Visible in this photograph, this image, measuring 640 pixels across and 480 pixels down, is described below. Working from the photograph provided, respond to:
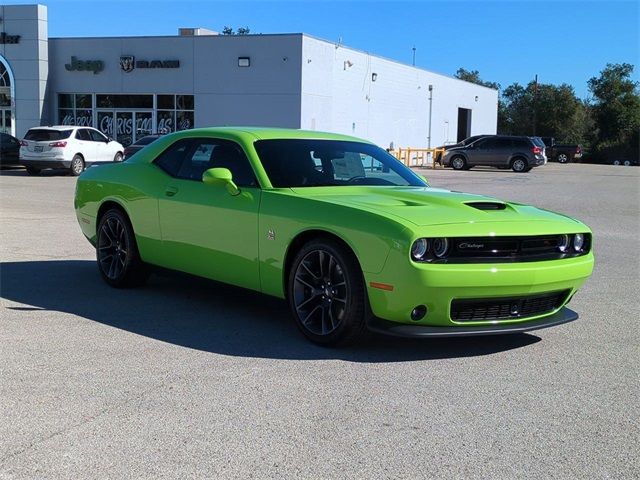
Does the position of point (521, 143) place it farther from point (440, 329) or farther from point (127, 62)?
point (440, 329)

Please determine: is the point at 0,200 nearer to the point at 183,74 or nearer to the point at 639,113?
the point at 183,74

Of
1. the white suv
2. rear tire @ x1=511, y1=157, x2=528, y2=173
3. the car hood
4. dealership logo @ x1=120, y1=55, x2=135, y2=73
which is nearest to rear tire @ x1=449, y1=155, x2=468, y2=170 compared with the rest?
rear tire @ x1=511, y1=157, x2=528, y2=173

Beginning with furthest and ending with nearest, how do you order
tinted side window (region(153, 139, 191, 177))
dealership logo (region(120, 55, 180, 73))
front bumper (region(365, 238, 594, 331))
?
dealership logo (region(120, 55, 180, 73)) → tinted side window (region(153, 139, 191, 177)) → front bumper (region(365, 238, 594, 331))

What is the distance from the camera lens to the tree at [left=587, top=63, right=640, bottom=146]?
7006cm

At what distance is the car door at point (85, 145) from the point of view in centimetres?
2395

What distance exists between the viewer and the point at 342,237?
497cm

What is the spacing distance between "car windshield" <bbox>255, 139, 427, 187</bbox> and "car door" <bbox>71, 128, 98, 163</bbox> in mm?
19205

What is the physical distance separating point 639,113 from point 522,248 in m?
72.7

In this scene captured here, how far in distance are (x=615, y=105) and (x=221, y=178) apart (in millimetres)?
73410

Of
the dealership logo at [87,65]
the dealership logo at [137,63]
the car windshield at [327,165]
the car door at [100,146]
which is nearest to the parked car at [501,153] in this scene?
the dealership logo at [137,63]

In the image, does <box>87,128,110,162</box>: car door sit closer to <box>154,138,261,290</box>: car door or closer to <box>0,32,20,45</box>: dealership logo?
<box>0,32,20,45</box>: dealership logo

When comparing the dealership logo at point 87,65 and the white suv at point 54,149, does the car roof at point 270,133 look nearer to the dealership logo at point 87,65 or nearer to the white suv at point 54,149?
the white suv at point 54,149

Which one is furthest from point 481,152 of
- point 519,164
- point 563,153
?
point 563,153

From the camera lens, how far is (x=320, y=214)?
5.13 metres
